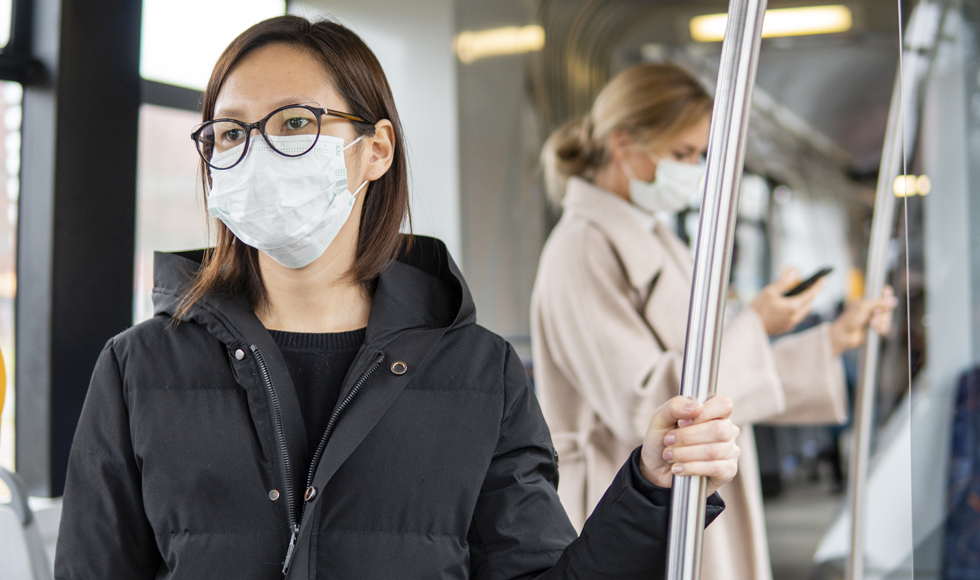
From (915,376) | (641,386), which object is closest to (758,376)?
(641,386)

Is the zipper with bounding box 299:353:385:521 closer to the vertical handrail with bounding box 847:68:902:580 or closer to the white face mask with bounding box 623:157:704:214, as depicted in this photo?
the vertical handrail with bounding box 847:68:902:580

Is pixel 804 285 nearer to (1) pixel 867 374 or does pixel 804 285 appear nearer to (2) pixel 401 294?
(1) pixel 867 374

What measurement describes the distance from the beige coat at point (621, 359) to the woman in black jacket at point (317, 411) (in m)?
0.70

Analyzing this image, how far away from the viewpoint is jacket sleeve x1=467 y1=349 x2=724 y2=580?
1003 millimetres

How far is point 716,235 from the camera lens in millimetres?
919

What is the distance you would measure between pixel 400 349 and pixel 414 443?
0.12 meters

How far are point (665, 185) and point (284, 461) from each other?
50.8 inches

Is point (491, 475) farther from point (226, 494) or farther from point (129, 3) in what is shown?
point (129, 3)

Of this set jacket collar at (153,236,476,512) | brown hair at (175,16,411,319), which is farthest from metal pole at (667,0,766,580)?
brown hair at (175,16,411,319)

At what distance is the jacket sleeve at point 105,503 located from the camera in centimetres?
104

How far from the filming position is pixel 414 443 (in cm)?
109

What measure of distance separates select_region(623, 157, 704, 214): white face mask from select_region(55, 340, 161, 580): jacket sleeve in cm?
132

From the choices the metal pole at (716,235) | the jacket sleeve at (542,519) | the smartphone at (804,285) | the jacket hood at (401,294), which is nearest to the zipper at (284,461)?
the jacket hood at (401,294)

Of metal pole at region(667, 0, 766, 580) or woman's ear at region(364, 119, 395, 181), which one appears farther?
woman's ear at region(364, 119, 395, 181)
